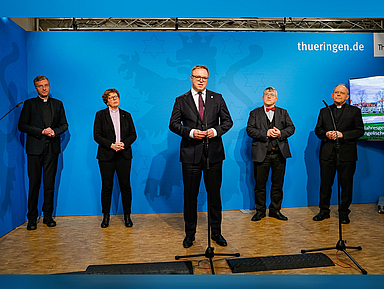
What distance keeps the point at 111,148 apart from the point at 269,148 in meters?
2.13

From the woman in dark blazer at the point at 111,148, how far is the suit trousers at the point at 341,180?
8.59ft

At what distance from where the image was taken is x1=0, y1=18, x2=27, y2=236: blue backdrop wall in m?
4.32

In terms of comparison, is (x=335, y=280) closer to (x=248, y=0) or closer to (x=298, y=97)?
(x=248, y=0)

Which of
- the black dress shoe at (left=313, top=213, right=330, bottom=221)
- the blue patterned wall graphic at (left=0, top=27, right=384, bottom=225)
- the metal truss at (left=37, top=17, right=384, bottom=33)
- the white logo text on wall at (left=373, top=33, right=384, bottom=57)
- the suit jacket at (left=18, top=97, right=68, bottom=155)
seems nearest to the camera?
the suit jacket at (left=18, top=97, right=68, bottom=155)

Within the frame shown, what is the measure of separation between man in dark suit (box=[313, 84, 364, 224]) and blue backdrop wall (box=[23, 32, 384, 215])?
798 millimetres

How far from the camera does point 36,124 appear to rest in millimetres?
4504

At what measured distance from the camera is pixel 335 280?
1724mm

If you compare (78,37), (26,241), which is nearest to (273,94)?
(78,37)

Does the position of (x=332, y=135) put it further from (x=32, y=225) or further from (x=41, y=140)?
(x=32, y=225)

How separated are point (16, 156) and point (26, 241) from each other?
129 centimetres

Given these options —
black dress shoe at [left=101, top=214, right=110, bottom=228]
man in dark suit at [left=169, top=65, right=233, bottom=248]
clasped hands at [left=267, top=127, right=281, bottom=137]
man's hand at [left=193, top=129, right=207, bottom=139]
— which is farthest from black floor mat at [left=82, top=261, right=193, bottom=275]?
clasped hands at [left=267, top=127, right=281, bottom=137]

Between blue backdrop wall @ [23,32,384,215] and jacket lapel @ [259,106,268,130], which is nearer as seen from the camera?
jacket lapel @ [259,106,268,130]

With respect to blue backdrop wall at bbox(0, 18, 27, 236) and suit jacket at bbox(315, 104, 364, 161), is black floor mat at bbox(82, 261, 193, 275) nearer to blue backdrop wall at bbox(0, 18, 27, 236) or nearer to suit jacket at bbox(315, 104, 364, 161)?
blue backdrop wall at bbox(0, 18, 27, 236)

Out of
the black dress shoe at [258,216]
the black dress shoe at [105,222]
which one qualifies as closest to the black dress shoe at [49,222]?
the black dress shoe at [105,222]
